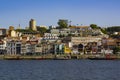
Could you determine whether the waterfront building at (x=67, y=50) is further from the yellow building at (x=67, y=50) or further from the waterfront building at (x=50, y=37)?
the waterfront building at (x=50, y=37)

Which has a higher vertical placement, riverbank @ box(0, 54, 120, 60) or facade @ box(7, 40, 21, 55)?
facade @ box(7, 40, 21, 55)

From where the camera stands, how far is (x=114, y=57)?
9806 cm


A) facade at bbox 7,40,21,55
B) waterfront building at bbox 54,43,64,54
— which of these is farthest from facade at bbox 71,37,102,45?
facade at bbox 7,40,21,55

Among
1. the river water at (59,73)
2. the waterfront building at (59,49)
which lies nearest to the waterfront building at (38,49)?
the waterfront building at (59,49)

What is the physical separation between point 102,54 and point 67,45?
419 inches

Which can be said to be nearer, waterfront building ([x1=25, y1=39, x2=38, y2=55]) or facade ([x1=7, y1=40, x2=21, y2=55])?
facade ([x1=7, y1=40, x2=21, y2=55])

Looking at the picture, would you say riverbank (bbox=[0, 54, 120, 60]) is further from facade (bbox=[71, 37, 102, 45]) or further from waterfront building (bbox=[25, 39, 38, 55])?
facade (bbox=[71, 37, 102, 45])

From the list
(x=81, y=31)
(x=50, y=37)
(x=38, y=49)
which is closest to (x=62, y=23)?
(x=81, y=31)

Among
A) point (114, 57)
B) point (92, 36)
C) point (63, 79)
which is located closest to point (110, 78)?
point (63, 79)

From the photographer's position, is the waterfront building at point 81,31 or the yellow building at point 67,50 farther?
the waterfront building at point 81,31

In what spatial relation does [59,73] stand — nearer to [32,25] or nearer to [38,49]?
[38,49]

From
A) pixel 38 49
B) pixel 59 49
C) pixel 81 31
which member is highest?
pixel 81 31

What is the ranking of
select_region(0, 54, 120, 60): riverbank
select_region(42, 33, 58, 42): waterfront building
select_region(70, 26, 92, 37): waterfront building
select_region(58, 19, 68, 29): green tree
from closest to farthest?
select_region(0, 54, 120, 60): riverbank
select_region(42, 33, 58, 42): waterfront building
select_region(70, 26, 92, 37): waterfront building
select_region(58, 19, 68, 29): green tree

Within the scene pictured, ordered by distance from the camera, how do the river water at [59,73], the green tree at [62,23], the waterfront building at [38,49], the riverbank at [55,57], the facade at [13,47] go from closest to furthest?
1. the river water at [59,73]
2. the riverbank at [55,57]
3. the facade at [13,47]
4. the waterfront building at [38,49]
5. the green tree at [62,23]
